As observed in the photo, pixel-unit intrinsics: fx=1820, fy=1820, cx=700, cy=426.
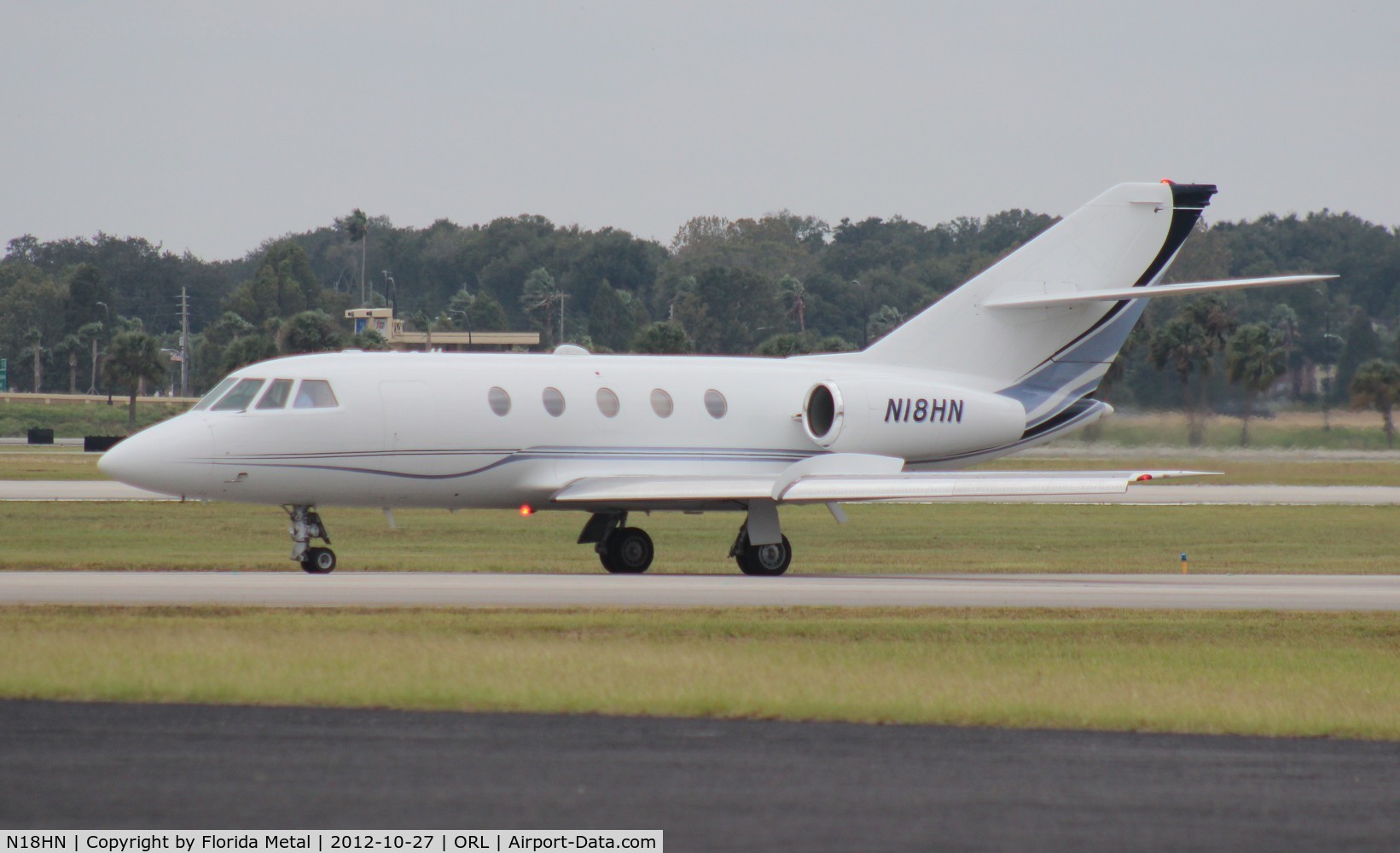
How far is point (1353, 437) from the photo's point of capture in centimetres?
5216

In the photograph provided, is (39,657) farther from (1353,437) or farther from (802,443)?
(1353,437)

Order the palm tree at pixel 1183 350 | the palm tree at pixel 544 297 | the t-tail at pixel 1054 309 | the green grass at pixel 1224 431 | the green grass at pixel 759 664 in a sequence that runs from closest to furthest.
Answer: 1. the green grass at pixel 759 664
2. the t-tail at pixel 1054 309
3. the green grass at pixel 1224 431
4. the palm tree at pixel 1183 350
5. the palm tree at pixel 544 297

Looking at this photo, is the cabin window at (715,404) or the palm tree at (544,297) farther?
the palm tree at (544,297)

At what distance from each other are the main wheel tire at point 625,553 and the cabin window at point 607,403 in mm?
1848

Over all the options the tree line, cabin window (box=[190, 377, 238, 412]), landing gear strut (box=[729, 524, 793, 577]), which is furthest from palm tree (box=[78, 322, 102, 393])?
landing gear strut (box=[729, 524, 793, 577])

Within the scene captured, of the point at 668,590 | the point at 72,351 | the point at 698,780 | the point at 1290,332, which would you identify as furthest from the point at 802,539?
the point at 72,351

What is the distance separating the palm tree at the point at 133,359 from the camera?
115562 mm

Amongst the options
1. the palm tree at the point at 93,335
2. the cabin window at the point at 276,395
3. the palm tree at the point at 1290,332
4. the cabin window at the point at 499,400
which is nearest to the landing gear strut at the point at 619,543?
the cabin window at the point at 499,400

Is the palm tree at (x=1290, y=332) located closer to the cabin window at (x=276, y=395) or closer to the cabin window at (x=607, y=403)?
the cabin window at (x=607, y=403)

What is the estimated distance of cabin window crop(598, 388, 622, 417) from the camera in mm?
27031

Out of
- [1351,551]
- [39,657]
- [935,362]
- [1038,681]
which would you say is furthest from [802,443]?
[39,657]

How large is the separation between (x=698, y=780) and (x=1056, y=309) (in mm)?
21178

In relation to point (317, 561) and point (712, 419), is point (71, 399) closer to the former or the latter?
point (712, 419)

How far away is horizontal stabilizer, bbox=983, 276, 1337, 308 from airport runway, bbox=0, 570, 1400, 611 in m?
4.23
